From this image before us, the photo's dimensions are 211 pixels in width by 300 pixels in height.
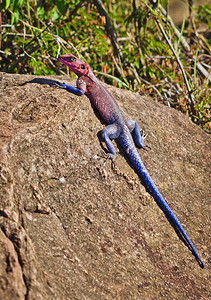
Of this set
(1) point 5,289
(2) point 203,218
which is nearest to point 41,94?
(1) point 5,289

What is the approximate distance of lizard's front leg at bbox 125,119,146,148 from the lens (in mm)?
2768

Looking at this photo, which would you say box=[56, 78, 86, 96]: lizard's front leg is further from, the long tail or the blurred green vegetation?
the blurred green vegetation

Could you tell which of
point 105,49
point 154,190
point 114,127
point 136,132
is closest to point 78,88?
point 114,127

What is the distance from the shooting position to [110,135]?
2582 mm

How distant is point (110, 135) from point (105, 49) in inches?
81.0

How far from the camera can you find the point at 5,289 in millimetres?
1511

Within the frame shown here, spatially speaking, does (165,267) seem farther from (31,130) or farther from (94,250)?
(31,130)

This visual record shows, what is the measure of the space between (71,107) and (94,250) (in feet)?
3.58

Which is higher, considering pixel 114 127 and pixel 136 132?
pixel 114 127

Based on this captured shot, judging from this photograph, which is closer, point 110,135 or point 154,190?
point 154,190

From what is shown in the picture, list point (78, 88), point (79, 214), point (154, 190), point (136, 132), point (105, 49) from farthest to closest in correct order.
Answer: point (105, 49), point (136, 132), point (78, 88), point (154, 190), point (79, 214)

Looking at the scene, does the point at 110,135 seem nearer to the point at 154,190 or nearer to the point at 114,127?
the point at 114,127

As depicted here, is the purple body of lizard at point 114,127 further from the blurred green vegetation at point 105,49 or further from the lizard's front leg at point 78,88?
the blurred green vegetation at point 105,49

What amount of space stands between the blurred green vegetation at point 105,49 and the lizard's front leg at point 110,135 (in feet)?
4.15
